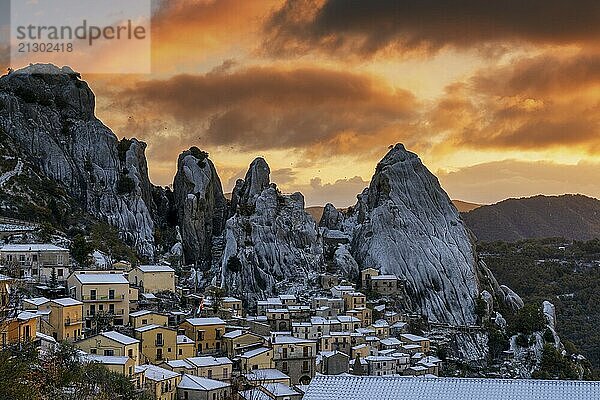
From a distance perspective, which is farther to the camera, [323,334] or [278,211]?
[278,211]

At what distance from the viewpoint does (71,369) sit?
32156 mm

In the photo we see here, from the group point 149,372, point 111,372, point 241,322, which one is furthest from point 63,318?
point 241,322

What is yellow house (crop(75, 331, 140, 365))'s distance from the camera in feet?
136

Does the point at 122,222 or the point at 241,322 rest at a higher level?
the point at 122,222

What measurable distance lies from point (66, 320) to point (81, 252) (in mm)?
14713

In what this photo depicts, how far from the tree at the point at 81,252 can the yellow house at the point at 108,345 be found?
15861 mm

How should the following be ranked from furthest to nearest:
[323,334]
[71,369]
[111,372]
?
[323,334] < [111,372] < [71,369]

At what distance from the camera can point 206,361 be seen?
46.8m

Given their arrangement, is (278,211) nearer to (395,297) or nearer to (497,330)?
(395,297)

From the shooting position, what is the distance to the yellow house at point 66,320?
1715 inches

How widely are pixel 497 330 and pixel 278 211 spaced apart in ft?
70.6

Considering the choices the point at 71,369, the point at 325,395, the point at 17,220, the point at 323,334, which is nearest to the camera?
the point at 325,395

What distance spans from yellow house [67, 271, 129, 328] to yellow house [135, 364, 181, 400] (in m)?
6.50

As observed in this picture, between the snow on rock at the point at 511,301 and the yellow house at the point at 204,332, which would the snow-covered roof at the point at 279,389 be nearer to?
the yellow house at the point at 204,332
